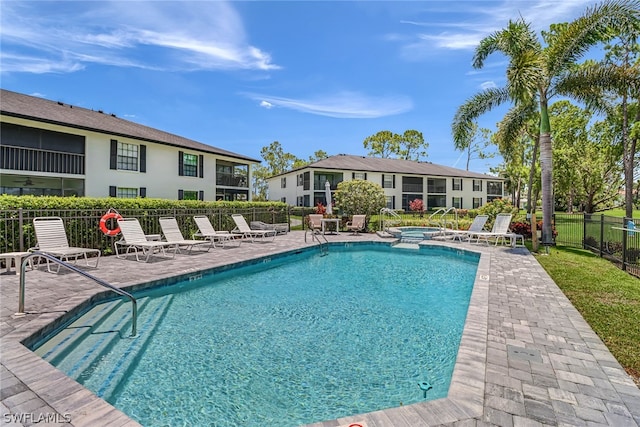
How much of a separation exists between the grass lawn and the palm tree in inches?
131

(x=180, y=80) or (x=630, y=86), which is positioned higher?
(x=180, y=80)

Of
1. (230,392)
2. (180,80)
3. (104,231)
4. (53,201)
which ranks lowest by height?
(230,392)

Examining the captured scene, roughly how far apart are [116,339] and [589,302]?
718cm

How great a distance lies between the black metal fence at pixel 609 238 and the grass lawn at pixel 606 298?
0.33 meters

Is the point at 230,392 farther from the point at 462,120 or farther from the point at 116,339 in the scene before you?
the point at 462,120

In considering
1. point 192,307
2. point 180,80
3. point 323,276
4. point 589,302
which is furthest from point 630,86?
point 180,80

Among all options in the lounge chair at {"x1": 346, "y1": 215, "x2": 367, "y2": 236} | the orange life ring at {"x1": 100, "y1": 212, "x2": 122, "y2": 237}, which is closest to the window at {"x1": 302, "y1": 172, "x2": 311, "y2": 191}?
the lounge chair at {"x1": 346, "y1": 215, "x2": 367, "y2": 236}

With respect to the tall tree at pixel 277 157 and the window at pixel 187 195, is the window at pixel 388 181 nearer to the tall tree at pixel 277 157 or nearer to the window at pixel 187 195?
the tall tree at pixel 277 157

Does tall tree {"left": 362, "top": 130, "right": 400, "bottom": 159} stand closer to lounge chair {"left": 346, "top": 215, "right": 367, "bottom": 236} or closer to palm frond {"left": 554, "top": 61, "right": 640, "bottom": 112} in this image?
lounge chair {"left": 346, "top": 215, "right": 367, "bottom": 236}

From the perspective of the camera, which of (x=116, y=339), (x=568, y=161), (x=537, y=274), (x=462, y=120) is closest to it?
(x=116, y=339)

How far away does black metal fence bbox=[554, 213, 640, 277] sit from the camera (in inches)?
328

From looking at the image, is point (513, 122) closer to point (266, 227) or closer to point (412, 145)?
point (266, 227)

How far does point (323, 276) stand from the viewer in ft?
28.7

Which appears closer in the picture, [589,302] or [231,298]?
[589,302]
